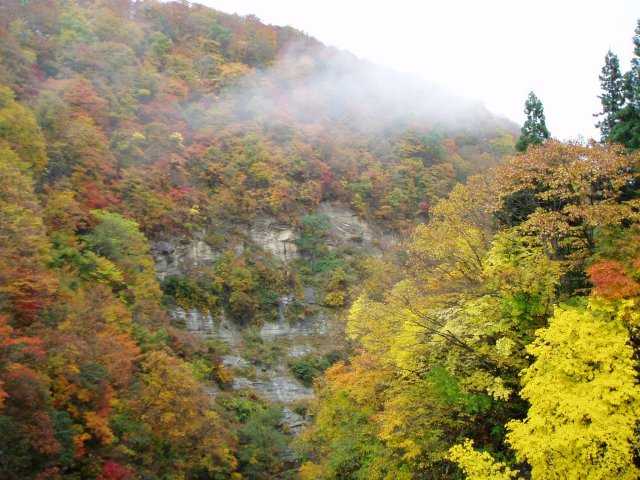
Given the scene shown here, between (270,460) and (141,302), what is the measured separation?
1165 centimetres

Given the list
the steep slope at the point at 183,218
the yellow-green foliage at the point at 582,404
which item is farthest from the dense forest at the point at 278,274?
the steep slope at the point at 183,218

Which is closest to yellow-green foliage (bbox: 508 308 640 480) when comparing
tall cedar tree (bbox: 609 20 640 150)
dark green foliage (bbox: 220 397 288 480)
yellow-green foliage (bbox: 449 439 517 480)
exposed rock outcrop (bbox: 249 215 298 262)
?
yellow-green foliage (bbox: 449 439 517 480)

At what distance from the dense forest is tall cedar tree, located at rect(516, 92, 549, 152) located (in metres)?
0.18

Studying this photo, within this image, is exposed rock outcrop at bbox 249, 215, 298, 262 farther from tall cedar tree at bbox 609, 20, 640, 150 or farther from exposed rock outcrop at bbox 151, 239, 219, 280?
tall cedar tree at bbox 609, 20, 640, 150

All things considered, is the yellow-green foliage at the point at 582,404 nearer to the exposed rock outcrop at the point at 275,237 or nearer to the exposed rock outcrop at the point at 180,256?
the exposed rock outcrop at the point at 180,256

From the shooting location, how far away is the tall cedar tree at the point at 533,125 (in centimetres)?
2534

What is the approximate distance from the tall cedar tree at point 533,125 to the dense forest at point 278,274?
0.18 m

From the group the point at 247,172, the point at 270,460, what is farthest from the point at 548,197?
the point at 247,172

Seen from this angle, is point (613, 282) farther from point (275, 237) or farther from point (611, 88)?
point (275, 237)

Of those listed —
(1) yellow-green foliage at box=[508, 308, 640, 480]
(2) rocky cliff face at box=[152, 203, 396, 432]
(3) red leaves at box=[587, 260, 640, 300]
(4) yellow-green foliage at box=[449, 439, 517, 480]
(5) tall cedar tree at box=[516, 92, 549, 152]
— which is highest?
(5) tall cedar tree at box=[516, 92, 549, 152]

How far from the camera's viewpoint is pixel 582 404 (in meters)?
11.4

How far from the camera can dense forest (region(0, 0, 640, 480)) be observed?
50.5ft

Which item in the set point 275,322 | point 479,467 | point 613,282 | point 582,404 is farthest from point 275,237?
point 582,404

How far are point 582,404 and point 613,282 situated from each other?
3.05 metres
